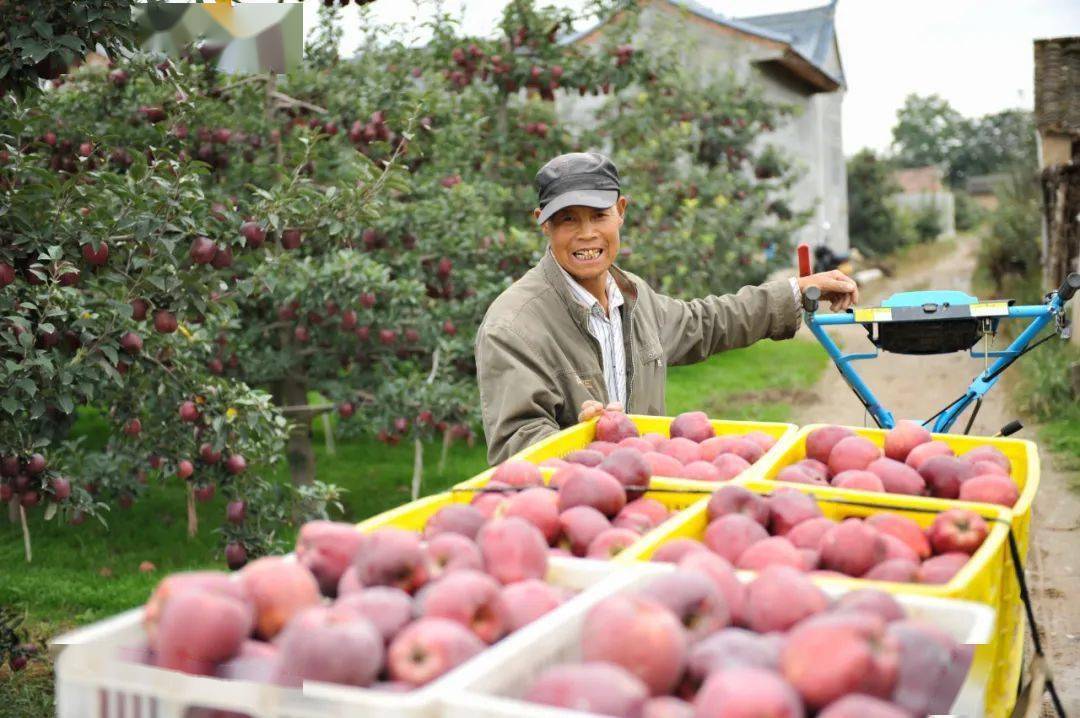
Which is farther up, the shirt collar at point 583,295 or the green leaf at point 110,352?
the shirt collar at point 583,295

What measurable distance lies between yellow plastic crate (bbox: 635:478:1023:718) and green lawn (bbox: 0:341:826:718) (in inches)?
133

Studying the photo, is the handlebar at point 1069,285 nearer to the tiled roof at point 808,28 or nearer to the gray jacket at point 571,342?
the gray jacket at point 571,342

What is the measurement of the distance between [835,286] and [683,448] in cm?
160

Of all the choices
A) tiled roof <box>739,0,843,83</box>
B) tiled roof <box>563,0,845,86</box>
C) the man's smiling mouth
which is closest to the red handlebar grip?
the man's smiling mouth

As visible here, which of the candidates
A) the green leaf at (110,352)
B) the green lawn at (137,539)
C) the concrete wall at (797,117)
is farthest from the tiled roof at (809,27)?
the green leaf at (110,352)

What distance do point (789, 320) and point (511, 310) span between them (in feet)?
3.96

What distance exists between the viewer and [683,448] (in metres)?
2.84

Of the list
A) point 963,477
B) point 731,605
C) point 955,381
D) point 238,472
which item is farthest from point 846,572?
point 955,381

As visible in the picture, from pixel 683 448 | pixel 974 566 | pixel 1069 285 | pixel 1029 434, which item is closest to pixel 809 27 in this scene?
pixel 1029 434

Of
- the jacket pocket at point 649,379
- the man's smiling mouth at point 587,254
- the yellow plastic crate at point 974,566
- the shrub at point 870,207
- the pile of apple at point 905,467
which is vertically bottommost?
the yellow plastic crate at point 974,566

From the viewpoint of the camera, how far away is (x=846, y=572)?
77.0 inches

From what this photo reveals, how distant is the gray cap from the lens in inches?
142

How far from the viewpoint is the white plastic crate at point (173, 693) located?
4.50 feet

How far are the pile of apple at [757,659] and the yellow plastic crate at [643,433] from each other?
76cm
